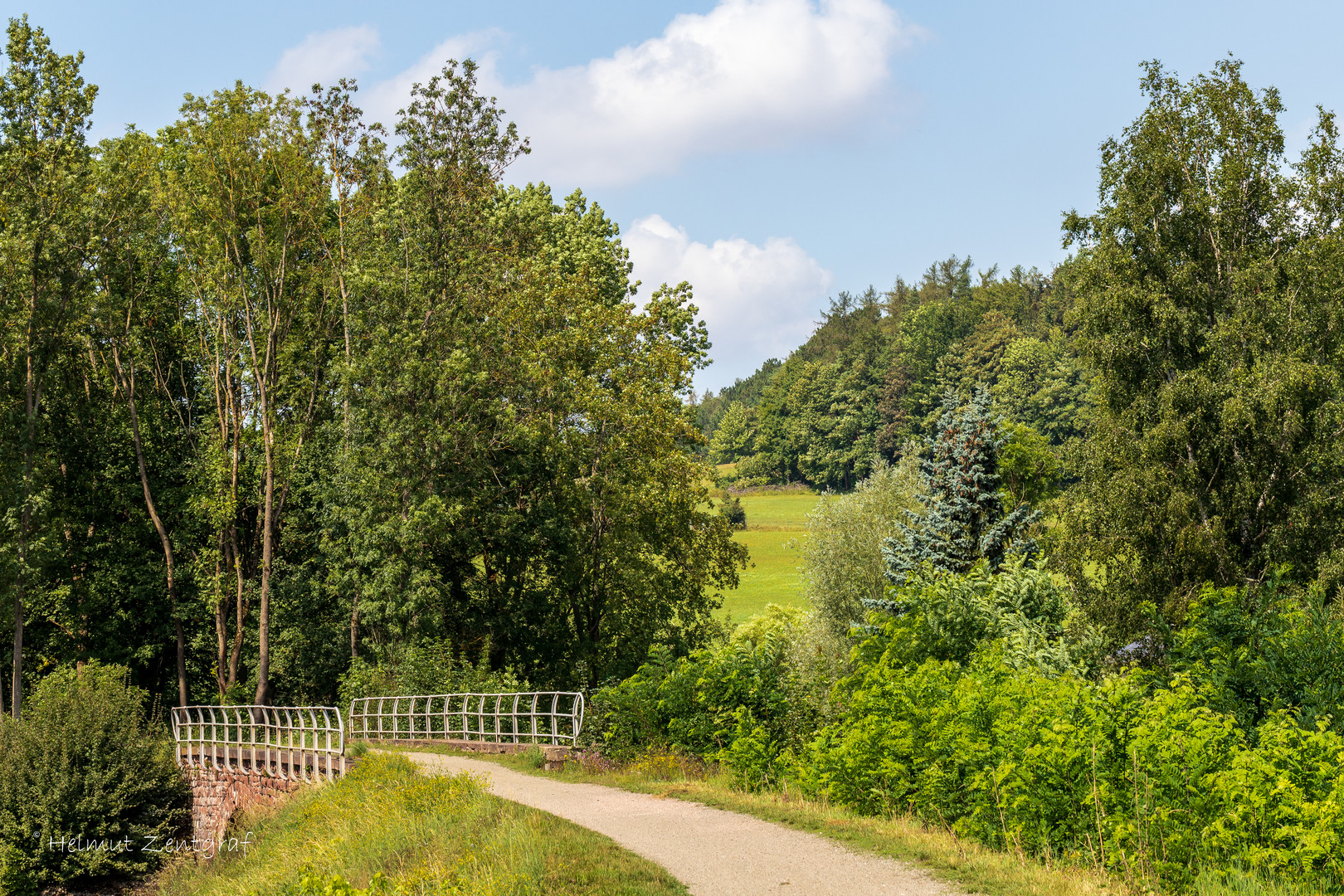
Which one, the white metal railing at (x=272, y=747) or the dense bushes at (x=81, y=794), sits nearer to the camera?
the white metal railing at (x=272, y=747)

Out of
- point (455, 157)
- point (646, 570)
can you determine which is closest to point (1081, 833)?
point (646, 570)

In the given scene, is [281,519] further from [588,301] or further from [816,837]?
[816,837]

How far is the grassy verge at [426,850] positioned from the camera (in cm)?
988

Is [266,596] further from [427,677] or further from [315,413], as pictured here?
[427,677]

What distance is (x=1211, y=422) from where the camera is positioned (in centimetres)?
2545

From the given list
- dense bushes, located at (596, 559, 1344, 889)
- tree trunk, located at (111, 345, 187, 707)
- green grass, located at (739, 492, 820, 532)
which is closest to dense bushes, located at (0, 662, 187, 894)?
tree trunk, located at (111, 345, 187, 707)

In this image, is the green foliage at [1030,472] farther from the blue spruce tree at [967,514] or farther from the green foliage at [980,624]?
the green foliage at [980,624]

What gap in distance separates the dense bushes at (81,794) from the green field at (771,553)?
1868 centimetres

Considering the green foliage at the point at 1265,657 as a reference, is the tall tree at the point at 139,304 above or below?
above

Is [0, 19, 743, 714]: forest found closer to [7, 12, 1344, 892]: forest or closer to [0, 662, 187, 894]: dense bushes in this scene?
[7, 12, 1344, 892]: forest

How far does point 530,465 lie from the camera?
112 ft

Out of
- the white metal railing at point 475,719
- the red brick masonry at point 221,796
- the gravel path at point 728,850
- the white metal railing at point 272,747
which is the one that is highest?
the gravel path at point 728,850

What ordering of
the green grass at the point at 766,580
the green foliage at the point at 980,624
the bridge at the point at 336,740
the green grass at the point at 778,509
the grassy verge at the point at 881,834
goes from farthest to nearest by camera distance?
the green grass at the point at 778,509, the green grass at the point at 766,580, the bridge at the point at 336,740, the green foliage at the point at 980,624, the grassy verge at the point at 881,834

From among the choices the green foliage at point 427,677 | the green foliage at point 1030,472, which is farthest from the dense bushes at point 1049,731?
the green foliage at point 1030,472
